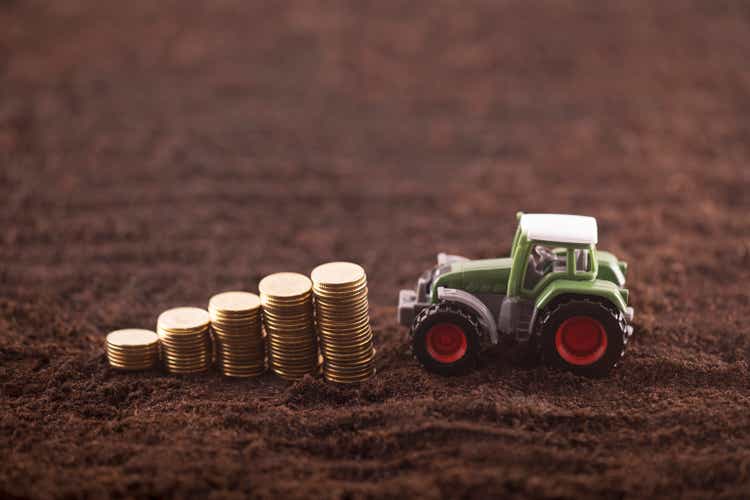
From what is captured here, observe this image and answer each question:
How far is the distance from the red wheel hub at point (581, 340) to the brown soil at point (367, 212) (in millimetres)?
289

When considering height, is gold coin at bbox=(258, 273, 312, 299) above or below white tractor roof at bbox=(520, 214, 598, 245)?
below

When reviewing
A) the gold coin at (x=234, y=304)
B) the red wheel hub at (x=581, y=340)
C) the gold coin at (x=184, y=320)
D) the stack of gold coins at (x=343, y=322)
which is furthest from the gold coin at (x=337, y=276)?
the red wheel hub at (x=581, y=340)

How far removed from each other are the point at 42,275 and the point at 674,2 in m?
16.3

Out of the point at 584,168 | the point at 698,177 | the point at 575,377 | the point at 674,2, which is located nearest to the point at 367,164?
the point at 584,168

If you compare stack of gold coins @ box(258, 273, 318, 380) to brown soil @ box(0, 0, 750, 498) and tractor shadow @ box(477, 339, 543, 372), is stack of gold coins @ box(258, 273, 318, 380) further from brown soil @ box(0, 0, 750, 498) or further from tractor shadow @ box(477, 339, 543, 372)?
tractor shadow @ box(477, 339, 543, 372)

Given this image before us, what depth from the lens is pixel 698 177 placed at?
14.8 m

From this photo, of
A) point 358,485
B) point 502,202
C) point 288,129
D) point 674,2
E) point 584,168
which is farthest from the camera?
point 674,2

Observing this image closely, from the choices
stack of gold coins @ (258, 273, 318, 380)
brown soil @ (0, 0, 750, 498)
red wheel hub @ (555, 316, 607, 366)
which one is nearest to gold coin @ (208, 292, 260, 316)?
stack of gold coins @ (258, 273, 318, 380)

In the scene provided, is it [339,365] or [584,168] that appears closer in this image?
[339,365]

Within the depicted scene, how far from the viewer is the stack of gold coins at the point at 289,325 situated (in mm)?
9383

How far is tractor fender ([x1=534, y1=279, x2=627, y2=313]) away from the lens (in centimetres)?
905

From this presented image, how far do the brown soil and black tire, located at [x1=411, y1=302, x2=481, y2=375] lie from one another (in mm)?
249

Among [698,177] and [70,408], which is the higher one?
[698,177]

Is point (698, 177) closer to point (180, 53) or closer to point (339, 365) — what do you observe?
point (339, 365)
